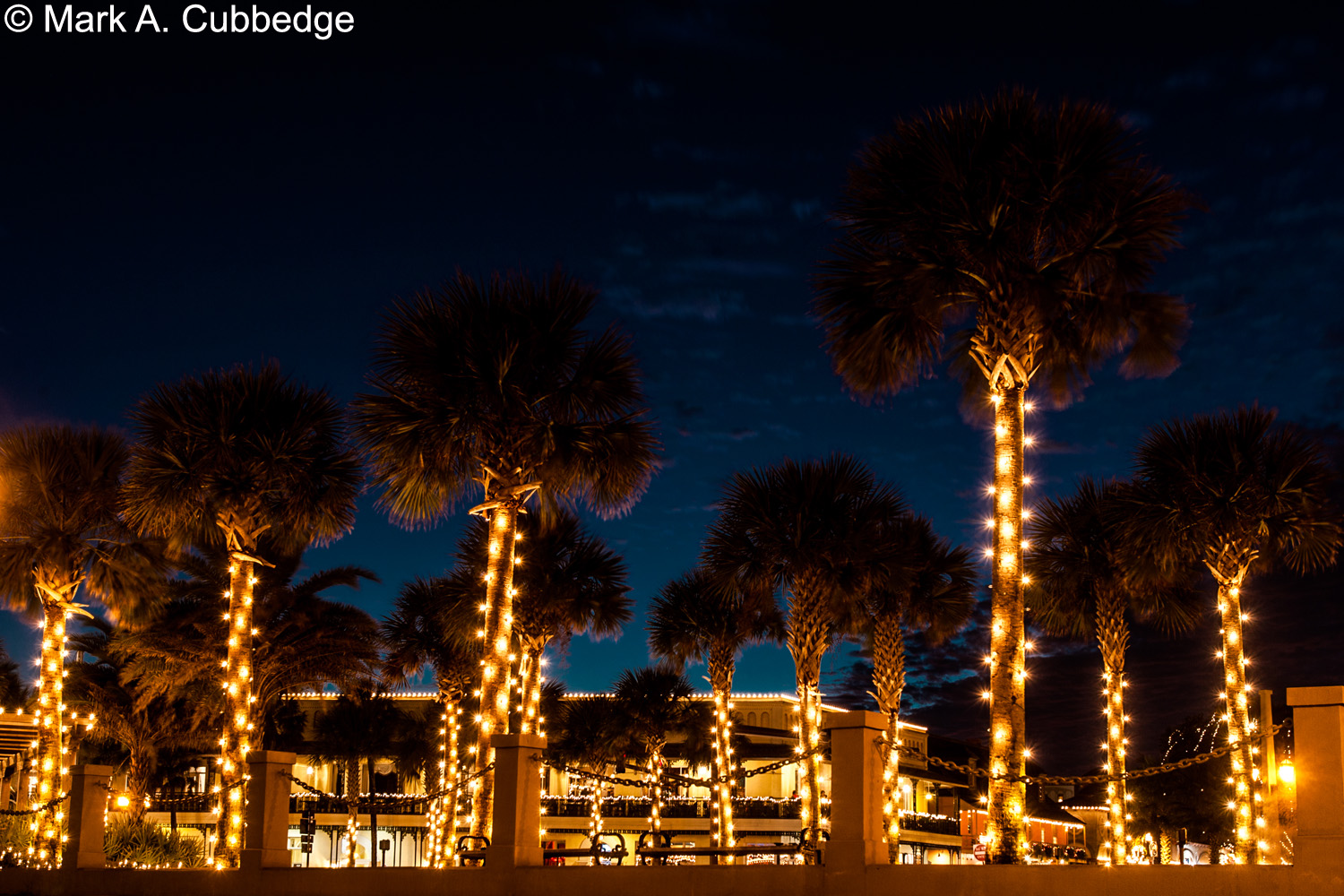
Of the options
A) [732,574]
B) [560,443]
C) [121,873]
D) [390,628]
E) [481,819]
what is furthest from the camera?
[390,628]

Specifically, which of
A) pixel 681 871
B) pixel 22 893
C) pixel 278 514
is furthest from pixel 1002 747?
pixel 278 514

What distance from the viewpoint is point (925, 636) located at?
97.6 feet

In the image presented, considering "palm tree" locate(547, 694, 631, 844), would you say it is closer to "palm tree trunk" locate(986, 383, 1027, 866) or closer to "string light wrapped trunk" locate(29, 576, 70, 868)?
"string light wrapped trunk" locate(29, 576, 70, 868)

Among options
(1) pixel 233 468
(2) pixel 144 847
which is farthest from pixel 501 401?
(2) pixel 144 847

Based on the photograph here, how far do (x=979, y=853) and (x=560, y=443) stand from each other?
27833 mm

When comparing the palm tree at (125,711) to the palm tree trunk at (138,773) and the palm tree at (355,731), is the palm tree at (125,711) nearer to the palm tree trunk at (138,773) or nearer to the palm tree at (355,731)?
the palm tree trunk at (138,773)

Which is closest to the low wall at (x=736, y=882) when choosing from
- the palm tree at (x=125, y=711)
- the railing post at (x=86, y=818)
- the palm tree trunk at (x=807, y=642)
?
the railing post at (x=86, y=818)

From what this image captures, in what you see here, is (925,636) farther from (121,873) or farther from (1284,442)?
(121,873)

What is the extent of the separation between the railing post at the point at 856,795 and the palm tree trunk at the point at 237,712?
Result: 1168cm

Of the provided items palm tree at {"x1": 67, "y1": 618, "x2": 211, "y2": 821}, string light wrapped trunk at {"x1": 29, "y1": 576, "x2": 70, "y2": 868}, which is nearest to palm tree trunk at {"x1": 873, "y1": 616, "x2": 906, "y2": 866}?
string light wrapped trunk at {"x1": 29, "y1": 576, "x2": 70, "y2": 868}

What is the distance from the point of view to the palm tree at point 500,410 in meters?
17.5

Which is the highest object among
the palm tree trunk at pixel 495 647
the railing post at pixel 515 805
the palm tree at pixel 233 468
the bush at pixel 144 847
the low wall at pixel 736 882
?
the palm tree at pixel 233 468

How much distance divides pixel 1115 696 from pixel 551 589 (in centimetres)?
1302

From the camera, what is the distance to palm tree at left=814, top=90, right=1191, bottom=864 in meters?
14.4
